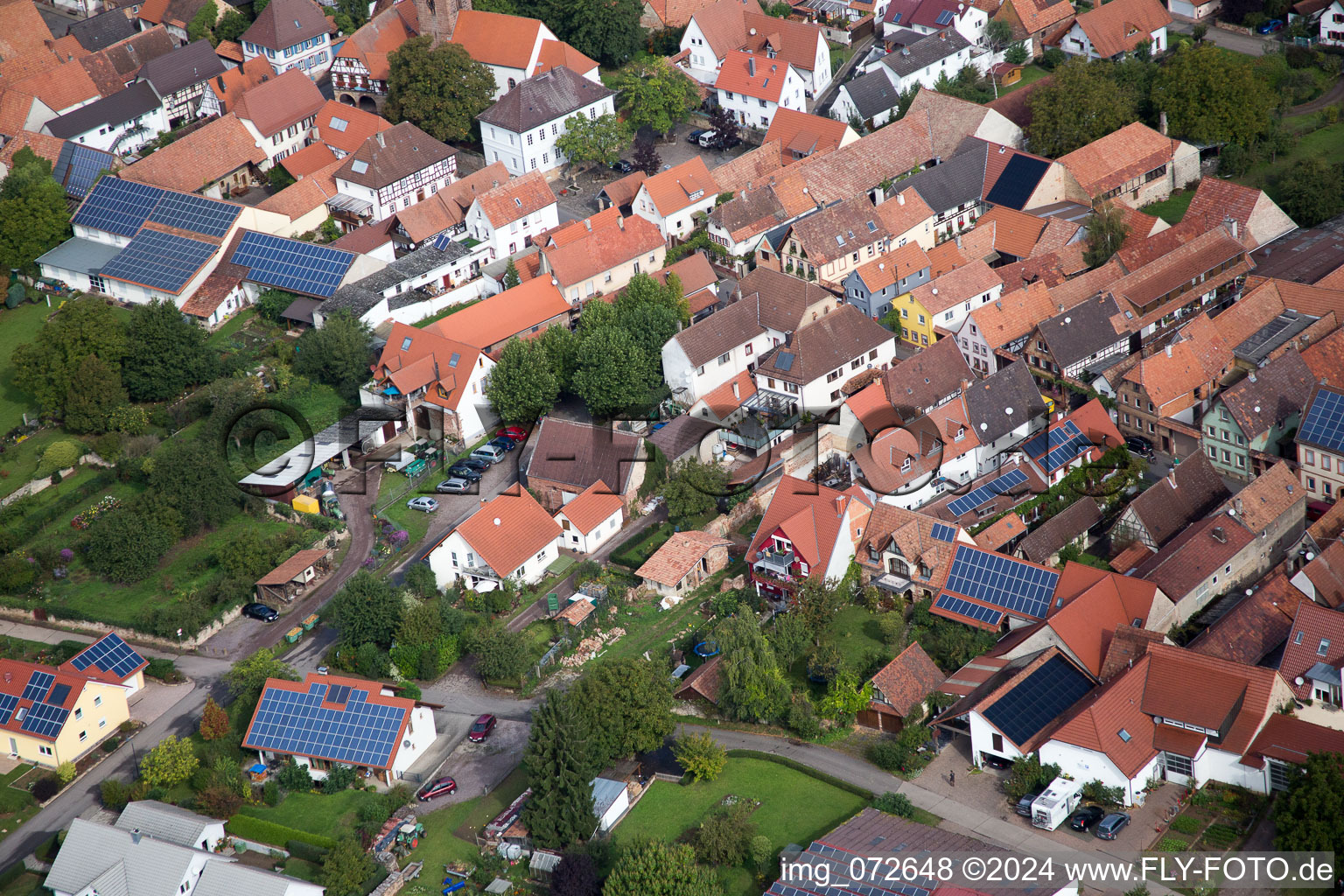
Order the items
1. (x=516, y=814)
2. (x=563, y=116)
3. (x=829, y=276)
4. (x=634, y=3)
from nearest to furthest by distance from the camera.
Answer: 1. (x=516, y=814)
2. (x=829, y=276)
3. (x=563, y=116)
4. (x=634, y=3)

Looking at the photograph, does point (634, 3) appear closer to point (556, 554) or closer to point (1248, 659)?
point (556, 554)

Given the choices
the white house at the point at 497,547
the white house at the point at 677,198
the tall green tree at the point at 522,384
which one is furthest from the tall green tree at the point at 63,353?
the white house at the point at 677,198

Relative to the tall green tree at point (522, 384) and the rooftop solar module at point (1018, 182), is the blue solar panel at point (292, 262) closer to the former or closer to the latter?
the tall green tree at point (522, 384)

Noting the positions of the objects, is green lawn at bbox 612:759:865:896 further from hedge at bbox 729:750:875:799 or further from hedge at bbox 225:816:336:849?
hedge at bbox 225:816:336:849

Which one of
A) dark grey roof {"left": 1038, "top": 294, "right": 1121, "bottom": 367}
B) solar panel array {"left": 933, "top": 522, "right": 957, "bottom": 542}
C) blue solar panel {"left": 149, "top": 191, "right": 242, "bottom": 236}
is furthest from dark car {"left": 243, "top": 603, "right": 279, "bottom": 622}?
dark grey roof {"left": 1038, "top": 294, "right": 1121, "bottom": 367}

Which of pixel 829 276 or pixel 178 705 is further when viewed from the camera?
pixel 829 276

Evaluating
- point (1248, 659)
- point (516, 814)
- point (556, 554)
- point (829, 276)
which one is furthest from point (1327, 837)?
point (829, 276)
